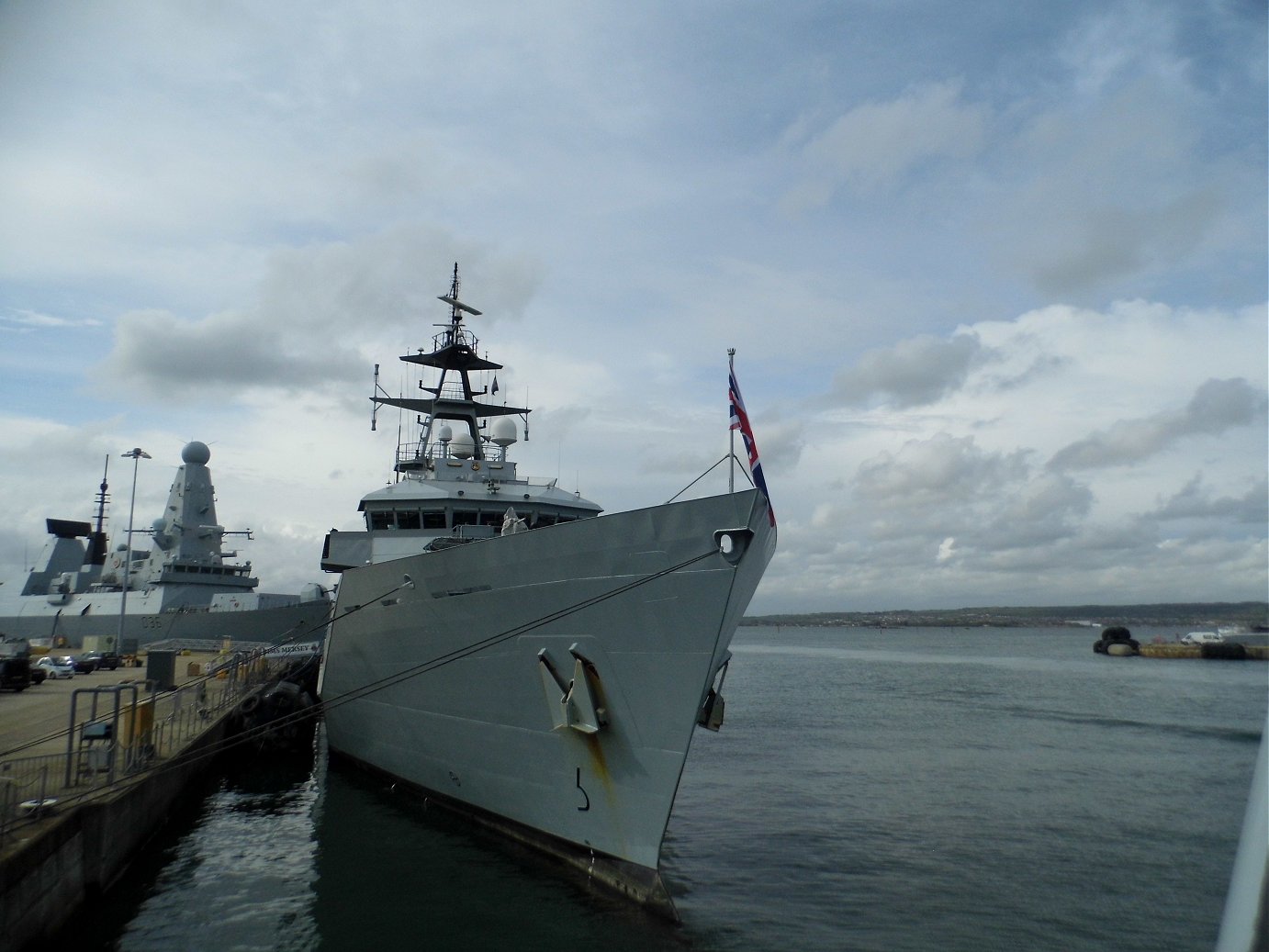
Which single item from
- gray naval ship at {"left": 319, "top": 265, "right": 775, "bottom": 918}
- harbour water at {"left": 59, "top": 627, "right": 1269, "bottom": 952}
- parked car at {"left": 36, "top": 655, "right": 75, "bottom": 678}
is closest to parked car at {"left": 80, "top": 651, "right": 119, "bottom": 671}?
parked car at {"left": 36, "top": 655, "right": 75, "bottom": 678}

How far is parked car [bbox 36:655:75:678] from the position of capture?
83.6ft

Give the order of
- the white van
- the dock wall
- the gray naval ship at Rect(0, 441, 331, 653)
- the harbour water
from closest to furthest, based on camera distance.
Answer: the dock wall < the harbour water < the gray naval ship at Rect(0, 441, 331, 653) < the white van

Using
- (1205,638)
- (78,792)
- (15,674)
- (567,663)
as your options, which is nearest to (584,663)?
(567,663)

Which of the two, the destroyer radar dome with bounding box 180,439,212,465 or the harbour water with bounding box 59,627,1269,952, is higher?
the destroyer radar dome with bounding box 180,439,212,465

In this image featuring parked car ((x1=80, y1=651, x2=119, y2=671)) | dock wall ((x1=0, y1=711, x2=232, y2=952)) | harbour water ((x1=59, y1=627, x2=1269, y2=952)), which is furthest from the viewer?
parked car ((x1=80, y1=651, x2=119, y2=671))

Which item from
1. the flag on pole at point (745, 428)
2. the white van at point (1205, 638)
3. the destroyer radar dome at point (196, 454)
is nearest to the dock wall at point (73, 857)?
the flag on pole at point (745, 428)

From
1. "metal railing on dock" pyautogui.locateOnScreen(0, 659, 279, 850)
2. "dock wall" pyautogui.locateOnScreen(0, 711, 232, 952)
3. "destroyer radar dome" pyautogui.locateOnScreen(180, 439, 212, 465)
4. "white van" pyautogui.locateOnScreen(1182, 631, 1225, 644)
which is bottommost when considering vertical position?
"white van" pyautogui.locateOnScreen(1182, 631, 1225, 644)

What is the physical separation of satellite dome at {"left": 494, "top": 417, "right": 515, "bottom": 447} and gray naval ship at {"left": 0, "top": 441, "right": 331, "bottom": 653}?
19.7 metres

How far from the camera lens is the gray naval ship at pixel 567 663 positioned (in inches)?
360

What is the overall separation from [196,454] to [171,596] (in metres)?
8.35

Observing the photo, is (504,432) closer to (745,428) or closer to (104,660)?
(745,428)

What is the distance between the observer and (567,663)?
1010 cm

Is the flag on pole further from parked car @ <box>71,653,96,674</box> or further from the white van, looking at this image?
the white van

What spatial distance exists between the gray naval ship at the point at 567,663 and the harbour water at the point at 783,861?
2.33 ft
